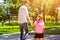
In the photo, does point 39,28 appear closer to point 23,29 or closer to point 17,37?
point 23,29

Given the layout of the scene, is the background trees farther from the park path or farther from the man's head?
the park path

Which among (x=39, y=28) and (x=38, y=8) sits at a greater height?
(x=38, y=8)

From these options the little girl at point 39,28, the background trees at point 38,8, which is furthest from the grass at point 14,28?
the little girl at point 39,28

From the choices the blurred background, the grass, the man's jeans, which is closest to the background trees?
the blurred background

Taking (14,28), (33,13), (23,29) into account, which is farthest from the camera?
(14,28)

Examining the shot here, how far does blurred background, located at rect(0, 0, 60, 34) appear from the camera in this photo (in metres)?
3.69

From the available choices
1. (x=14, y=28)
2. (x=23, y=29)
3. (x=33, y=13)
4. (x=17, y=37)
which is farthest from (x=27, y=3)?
(x=17, y=37)

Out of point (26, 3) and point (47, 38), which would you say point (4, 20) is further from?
point (47, 38)

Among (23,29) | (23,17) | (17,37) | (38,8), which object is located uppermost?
(38,8)

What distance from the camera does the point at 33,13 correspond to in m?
3.67

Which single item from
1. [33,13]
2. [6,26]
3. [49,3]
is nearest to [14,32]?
[6,26]

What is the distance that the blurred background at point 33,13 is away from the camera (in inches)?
145

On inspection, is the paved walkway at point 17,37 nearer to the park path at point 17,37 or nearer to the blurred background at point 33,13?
the park path at point 17,37

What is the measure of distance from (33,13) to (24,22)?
1.01 ft
